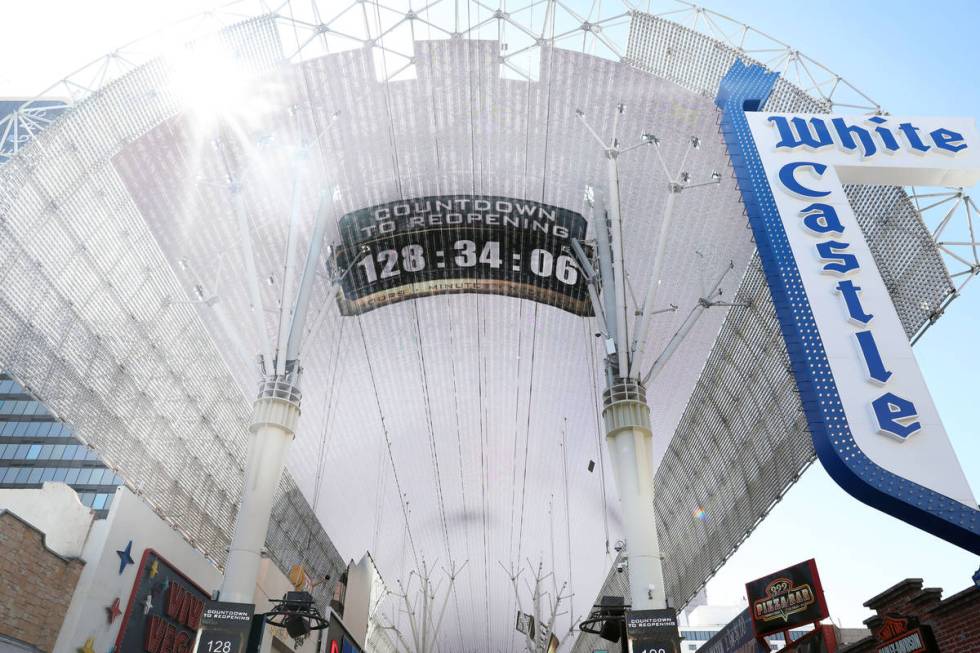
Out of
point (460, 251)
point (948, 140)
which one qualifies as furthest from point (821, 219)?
point (460, 251)

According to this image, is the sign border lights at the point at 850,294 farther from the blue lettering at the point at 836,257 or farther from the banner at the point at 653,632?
the banner at the point at 653,632

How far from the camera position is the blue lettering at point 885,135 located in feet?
51.5

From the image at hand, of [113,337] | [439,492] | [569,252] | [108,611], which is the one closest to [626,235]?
[569,252]

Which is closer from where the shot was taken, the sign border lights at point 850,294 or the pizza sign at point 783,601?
the sign border lights at point 850,294

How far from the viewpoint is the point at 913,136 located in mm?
16000

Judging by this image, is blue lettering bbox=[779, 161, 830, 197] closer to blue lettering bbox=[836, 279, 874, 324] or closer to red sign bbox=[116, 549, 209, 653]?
blue lettering bbox=[836, 279, 874, 324]

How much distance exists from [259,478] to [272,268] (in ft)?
34.0

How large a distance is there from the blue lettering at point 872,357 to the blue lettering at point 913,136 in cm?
588

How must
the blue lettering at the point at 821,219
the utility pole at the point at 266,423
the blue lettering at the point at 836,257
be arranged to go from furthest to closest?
the utility pole at the point at 266,423 → the blue lettering at the point at 821,219 → the blue lettering at the point at 836,257

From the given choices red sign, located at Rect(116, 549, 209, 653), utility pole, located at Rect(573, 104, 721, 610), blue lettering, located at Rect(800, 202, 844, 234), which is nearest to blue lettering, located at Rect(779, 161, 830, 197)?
blue lettering, located at Rect(800, 202, 844, 234)

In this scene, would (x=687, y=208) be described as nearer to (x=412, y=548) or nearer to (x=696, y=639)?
(x=412, y=548)

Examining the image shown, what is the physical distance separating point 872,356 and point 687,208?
13962mm

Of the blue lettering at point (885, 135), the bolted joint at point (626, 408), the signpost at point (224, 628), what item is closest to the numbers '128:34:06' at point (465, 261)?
the bolted joint at point (626, 408)

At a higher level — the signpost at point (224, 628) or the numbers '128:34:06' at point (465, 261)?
the numbers '128:34:06' at point (465, 261)
